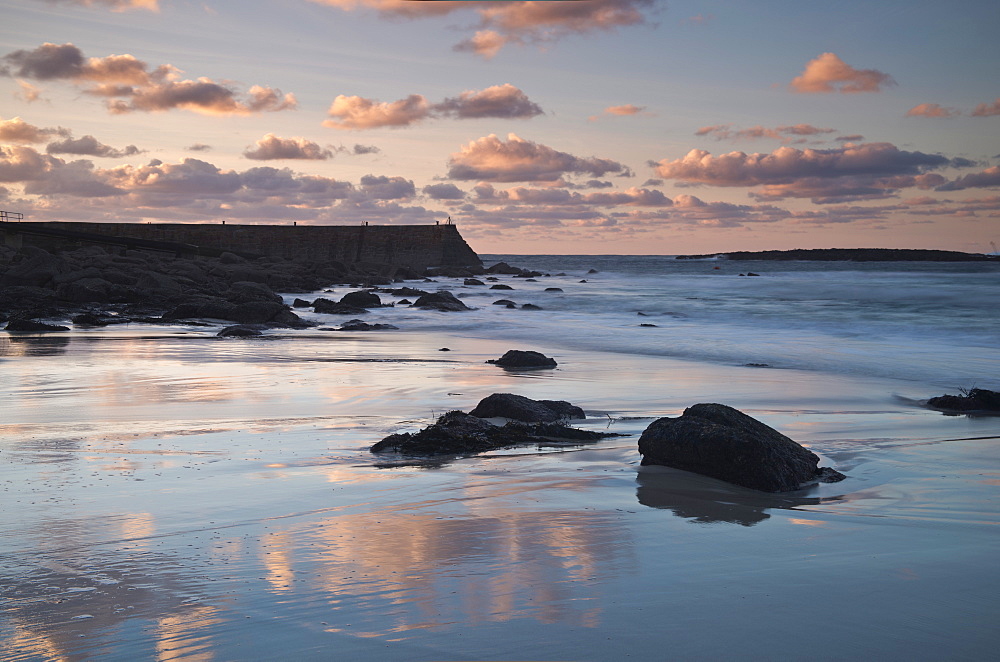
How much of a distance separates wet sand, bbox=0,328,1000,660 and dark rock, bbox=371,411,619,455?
0.51 feet

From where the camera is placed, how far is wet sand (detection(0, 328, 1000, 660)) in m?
2.15

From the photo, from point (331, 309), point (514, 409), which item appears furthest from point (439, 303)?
point (514, 409)

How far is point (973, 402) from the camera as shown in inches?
252

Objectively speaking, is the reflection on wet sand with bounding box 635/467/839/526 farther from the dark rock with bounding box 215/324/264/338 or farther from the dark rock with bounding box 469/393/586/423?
the dark rock with bounding box 215/324/264/338

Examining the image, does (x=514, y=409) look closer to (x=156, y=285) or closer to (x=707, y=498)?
(x=707, y=498)

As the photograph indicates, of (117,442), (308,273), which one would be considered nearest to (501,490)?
(117,442)

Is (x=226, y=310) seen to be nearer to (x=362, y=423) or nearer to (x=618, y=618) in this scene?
(x=362, y=423)

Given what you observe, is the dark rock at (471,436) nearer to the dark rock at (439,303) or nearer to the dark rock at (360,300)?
the dark rock at (439,303)

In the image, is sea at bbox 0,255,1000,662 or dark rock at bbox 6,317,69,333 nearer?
sea at bbox 0,255,1000,662

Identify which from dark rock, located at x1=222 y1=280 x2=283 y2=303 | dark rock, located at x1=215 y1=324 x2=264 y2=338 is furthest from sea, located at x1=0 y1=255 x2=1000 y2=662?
dark rock, located at x1=222 y1=280 x2=283 y2=303

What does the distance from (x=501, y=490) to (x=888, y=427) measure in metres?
3.30

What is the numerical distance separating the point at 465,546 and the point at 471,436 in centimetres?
190

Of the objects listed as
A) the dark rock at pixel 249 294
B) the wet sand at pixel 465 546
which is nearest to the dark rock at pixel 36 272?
the dark rock at pixel 249 294

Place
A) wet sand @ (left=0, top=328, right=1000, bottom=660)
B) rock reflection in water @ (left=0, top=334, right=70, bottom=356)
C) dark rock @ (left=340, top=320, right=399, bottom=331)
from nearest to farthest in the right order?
wet sand @ (left=0, top=328, right=1000, bottom=660) → rock reflection in water @ (left=0, top=334, right=70, bottom=356) → dark rock @ (left=340, top=320, right=399, bottom=331)
